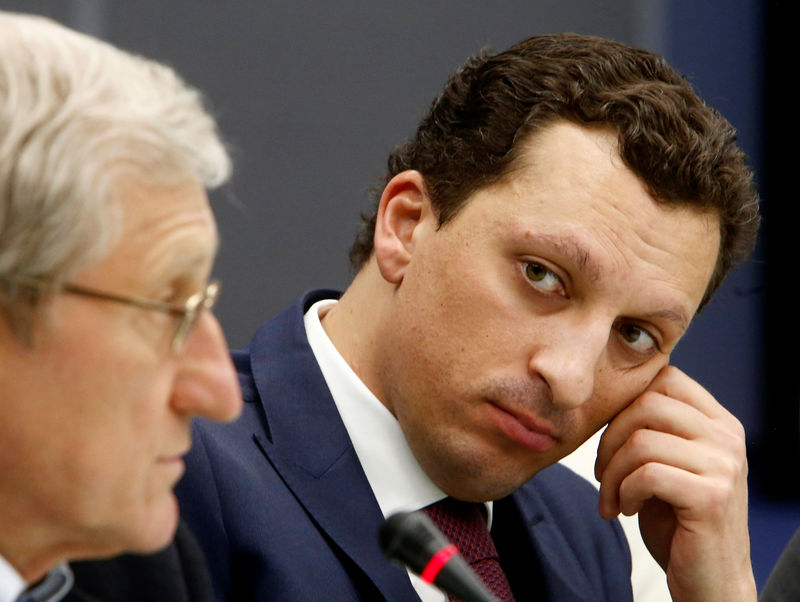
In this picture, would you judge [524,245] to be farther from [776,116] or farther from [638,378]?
[776,116]

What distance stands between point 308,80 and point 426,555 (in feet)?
5.27

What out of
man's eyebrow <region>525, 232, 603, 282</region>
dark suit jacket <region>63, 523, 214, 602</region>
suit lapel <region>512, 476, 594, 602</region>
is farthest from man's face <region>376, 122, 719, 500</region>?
dark suit jacket <region>63, 523, 214, 602</region>

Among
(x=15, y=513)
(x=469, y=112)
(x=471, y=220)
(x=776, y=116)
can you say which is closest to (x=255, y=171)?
(x=469, y=112)

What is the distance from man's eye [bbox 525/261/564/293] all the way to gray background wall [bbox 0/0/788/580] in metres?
1.01

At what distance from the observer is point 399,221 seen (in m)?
1.44

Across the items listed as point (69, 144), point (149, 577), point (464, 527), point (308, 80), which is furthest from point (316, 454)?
point (308, 80)

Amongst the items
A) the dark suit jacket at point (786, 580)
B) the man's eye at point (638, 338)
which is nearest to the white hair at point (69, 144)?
the man's eye at point (638, 338)

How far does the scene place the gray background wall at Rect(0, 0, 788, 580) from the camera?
2236mm

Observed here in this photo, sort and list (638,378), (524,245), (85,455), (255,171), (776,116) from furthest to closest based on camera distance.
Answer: (776,116) < (255,171) < (638,378) < (524,245) < (85,455)

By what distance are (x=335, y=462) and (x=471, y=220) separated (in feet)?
1.13

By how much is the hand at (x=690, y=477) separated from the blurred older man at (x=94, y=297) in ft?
2.57

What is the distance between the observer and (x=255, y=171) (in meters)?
2.29

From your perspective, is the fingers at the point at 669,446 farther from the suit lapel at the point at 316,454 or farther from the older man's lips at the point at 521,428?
the suit lapel at the point at 316,454

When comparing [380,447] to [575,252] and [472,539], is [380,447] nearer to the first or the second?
[472,539]
